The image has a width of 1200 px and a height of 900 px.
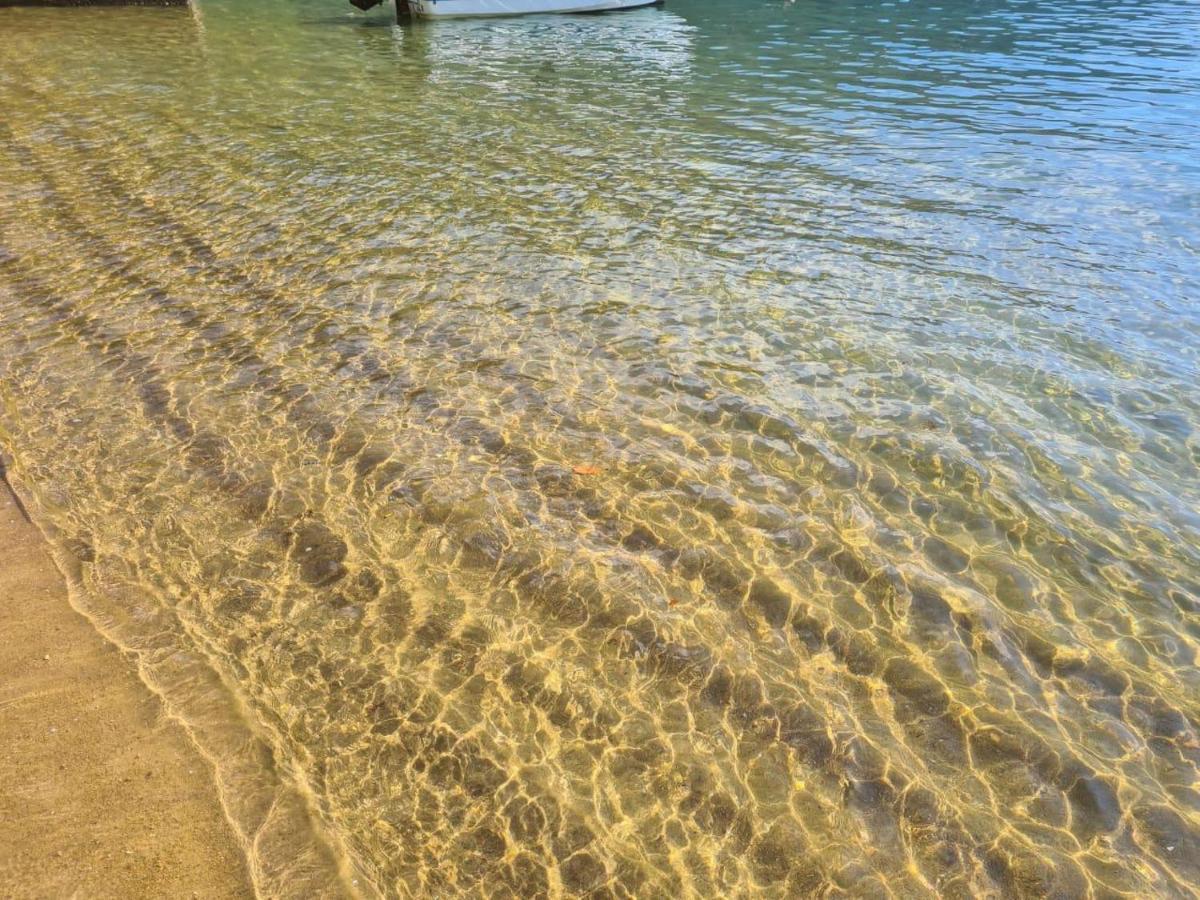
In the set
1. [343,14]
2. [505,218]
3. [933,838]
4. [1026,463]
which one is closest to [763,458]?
[1026,463]

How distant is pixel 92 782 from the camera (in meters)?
3.22

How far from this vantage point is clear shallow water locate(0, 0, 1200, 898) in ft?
10.8

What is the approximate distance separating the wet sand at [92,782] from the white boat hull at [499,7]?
83.1 ft

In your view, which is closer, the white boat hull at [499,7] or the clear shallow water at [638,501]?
the clear shallow water at [638,501]

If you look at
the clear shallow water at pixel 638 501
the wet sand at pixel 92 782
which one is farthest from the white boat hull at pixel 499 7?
the wet sand at pixel 92 782

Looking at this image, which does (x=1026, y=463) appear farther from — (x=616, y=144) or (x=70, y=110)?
(x=70, y=110)

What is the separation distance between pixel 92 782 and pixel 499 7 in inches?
1067

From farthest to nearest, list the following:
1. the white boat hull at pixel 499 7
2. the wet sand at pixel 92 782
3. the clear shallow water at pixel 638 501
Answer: the white boat hull at pixel 499 7, the clear shallow water at pixel 638 501, the wet sand at pixel 92 782

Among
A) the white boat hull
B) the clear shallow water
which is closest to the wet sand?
the clear shallow water

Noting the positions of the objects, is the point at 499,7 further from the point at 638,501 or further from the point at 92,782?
the point at 92,782

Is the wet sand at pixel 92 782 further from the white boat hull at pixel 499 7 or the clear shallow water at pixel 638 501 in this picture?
the white boat hull at pixel 499 7

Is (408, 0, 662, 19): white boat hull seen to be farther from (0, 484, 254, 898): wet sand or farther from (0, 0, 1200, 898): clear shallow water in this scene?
(0, 484, 254, 898): wet sand

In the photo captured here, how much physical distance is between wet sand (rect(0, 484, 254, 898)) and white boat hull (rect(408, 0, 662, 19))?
25.3 metres

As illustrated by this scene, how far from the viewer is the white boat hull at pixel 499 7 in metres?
24.4
